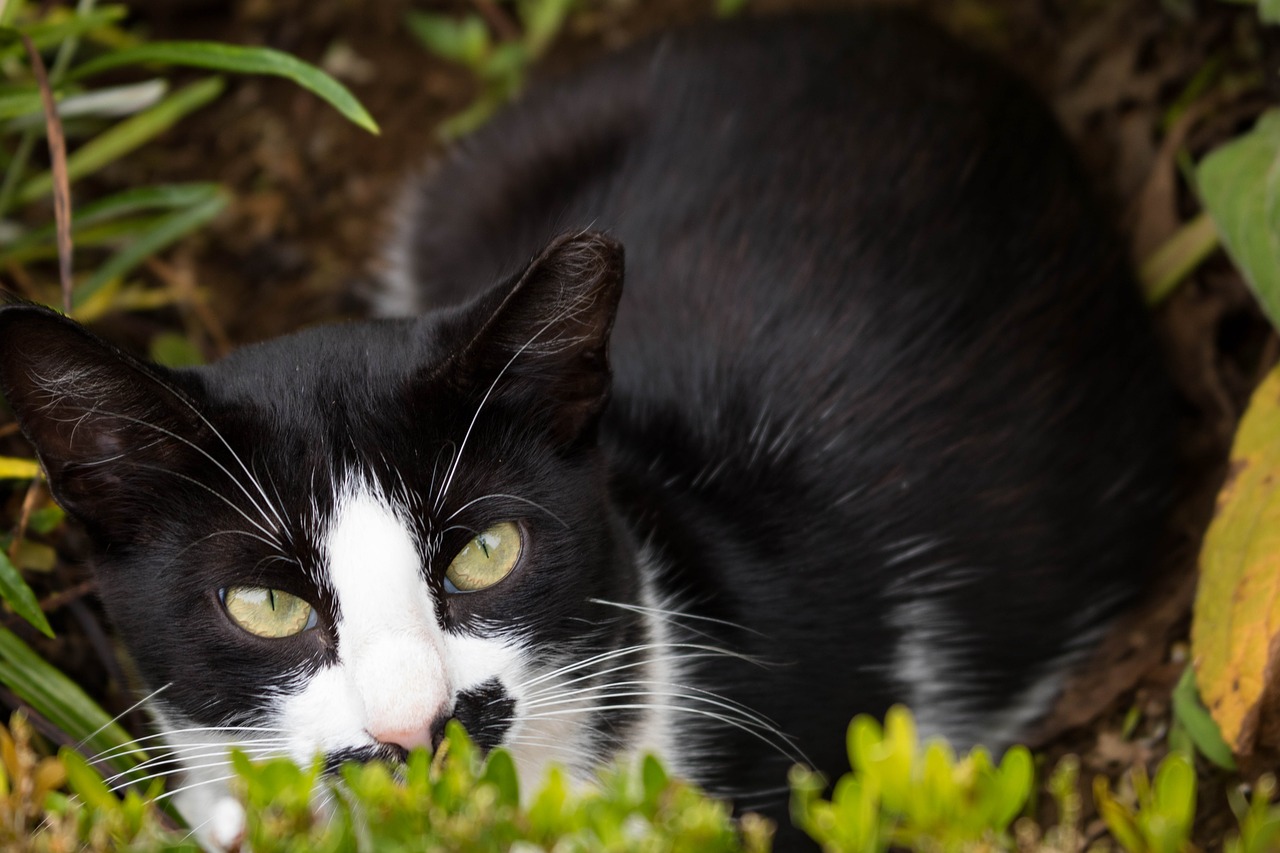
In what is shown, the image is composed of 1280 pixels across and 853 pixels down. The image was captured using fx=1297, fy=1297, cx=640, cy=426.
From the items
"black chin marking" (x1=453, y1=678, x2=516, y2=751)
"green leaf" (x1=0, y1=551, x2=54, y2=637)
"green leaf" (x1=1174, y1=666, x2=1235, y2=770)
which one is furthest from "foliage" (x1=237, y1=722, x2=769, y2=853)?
"green leaf" (x1=1174, y1=666, x2=1235, y2=770)

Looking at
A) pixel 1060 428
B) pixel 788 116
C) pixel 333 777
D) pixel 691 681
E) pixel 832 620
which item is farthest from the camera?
pixel 788 116

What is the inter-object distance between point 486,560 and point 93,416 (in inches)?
17.7

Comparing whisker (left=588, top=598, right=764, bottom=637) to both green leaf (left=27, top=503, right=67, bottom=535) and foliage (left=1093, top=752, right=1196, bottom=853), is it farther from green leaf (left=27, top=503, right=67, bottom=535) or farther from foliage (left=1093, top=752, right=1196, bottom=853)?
green leaf (left=27, top=503, right=67, bottom=535)

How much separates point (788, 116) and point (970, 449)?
2.11 feet

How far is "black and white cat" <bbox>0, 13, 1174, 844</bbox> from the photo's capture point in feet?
4.56

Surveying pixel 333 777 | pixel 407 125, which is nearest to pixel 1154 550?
pixel 333 777

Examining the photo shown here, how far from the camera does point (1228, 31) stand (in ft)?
8.48

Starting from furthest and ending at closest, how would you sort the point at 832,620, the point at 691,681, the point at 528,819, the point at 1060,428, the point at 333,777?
the point at 1060,428 < the point at 832,620 < the point at 691,681 < the point at 333,777 < the point at 528,819

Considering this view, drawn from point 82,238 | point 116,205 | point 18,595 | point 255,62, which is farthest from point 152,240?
point 18,595

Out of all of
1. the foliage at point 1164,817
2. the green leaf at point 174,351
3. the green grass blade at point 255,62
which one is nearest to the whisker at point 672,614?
the foliage at point 1164,817

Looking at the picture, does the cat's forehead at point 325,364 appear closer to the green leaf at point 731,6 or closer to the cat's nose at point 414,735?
the cat's nose at point 414,735

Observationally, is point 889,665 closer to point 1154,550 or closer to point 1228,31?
point 1154,550

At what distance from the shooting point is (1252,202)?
6.18 ft

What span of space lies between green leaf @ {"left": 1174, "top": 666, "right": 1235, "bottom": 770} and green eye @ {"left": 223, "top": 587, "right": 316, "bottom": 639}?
1.19 meters
